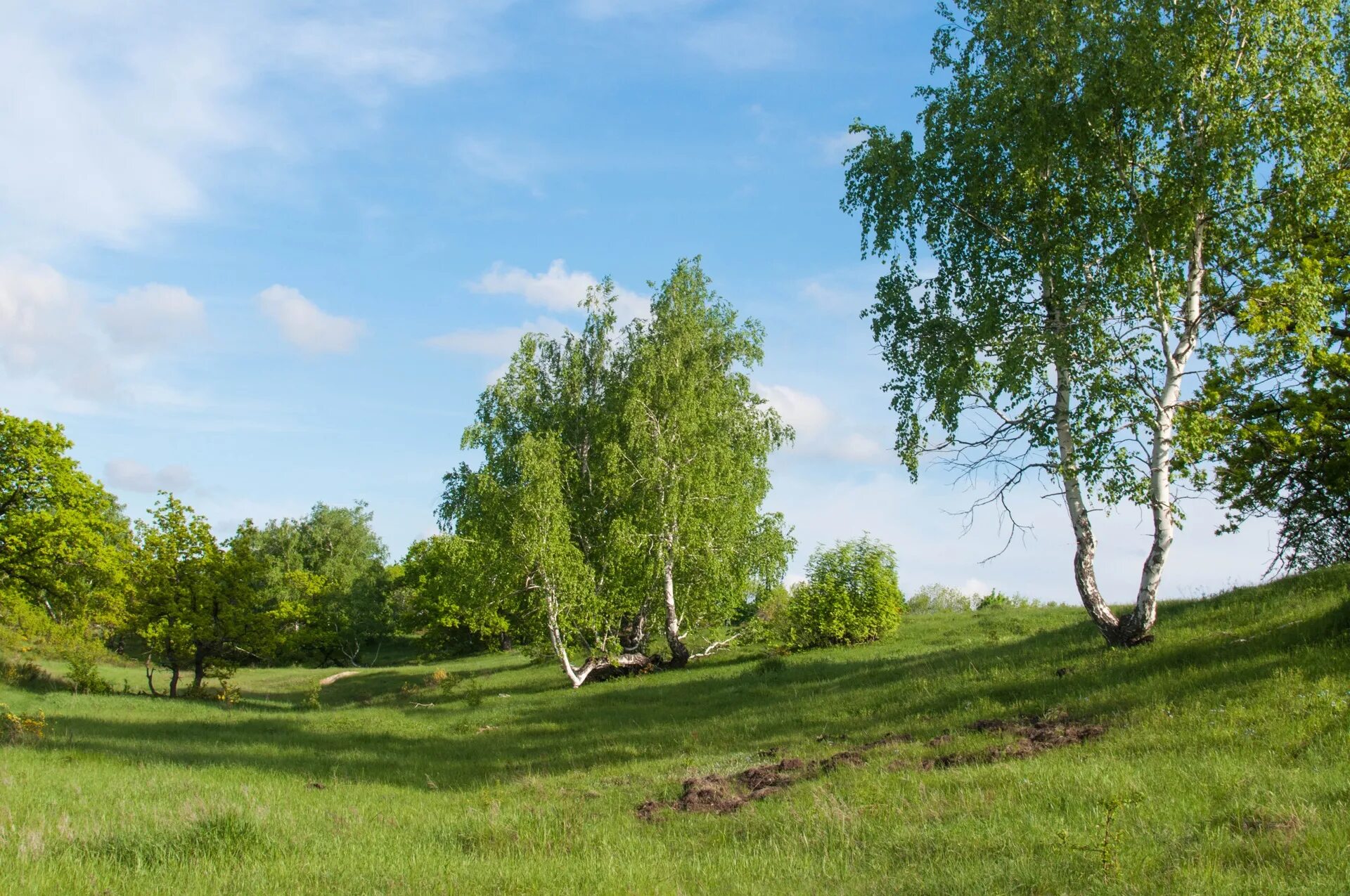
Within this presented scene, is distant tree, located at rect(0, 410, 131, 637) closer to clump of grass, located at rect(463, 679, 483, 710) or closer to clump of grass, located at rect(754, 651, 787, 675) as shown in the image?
clump of grass, located at rect(463, 679, 483, 710)

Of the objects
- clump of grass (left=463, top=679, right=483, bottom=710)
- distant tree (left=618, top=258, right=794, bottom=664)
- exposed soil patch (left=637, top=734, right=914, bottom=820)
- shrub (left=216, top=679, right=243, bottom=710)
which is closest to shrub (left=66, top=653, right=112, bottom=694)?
shrub (left=216, top=679, right=243, bottom=710)

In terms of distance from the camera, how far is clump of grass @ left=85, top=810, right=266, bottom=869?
798 cm

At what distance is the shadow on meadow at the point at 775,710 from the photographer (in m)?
14.9

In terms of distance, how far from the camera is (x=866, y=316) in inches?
838

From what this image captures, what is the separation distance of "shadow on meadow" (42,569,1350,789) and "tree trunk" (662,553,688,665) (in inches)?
217

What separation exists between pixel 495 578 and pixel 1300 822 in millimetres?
28515

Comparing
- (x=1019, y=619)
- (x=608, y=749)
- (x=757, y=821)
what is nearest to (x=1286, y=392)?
(x=757, y=821)

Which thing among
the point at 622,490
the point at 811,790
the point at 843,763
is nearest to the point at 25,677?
the point at 622,490

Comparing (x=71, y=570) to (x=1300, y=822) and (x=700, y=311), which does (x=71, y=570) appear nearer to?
(x=700, y=311)

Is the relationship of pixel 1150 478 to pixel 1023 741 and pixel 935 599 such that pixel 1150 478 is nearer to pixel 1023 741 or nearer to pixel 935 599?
pixel 1023 741

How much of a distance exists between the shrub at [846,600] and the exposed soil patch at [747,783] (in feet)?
63.5

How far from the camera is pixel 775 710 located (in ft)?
66.5

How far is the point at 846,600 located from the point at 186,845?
27592mm

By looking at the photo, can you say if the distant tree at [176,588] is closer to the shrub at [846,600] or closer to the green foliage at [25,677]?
the green foliage at [25,677]
